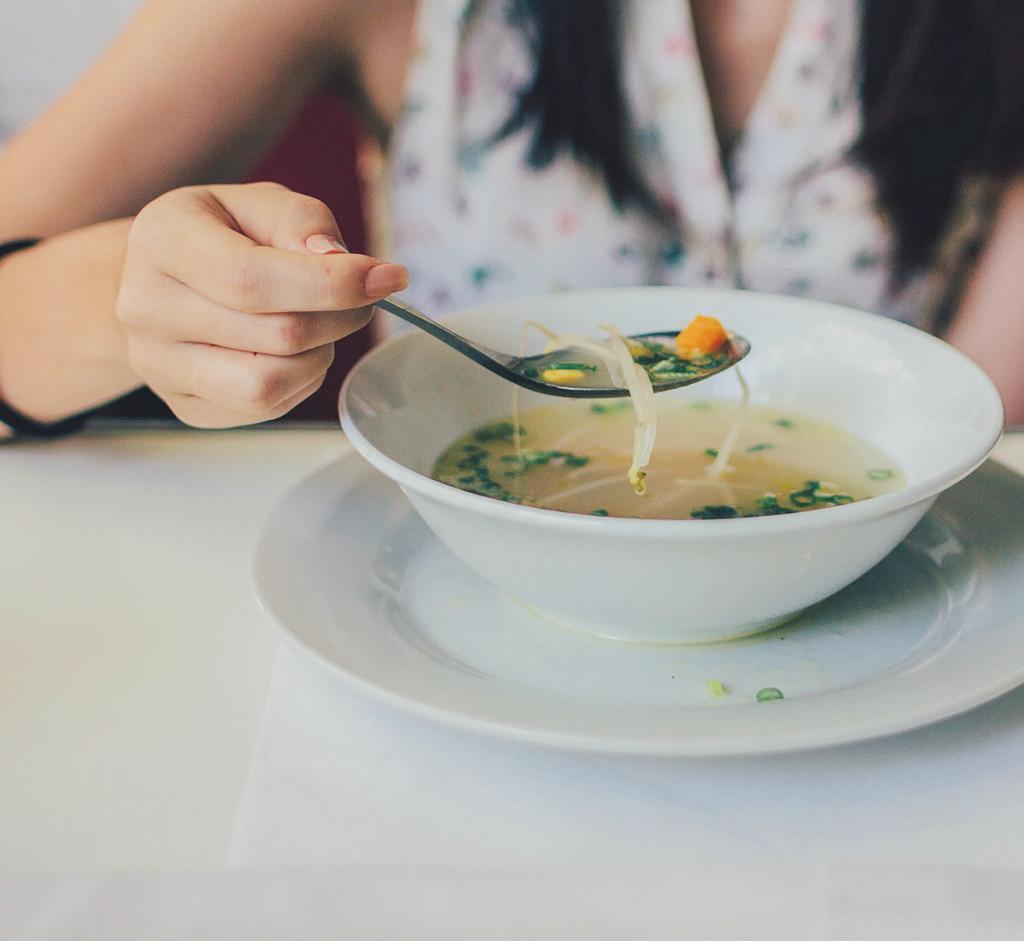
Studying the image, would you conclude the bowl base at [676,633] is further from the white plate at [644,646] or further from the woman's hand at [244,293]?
the woman's hand at [244,293]

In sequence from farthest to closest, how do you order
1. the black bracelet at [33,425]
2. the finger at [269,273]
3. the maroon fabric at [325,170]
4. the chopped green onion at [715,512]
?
the maroon fabric at [325,170] < the black bracelet at [33,425] < the chopped green onion at [715,512] < the finger at [269,273]

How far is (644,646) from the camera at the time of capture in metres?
0.70

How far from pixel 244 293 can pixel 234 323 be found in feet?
0.15

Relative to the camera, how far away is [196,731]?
64 cm

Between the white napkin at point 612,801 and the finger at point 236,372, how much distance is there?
210 millimetres

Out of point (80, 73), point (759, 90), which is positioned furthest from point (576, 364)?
point (80, 73)

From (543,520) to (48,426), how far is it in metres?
0.69

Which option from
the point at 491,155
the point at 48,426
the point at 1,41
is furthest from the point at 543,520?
the point at 1,41

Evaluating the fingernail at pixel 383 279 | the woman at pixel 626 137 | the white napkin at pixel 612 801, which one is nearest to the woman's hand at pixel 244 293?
the fingernail at pixel 383 279

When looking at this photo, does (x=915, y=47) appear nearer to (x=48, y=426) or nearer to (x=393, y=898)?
(x=48, y=426)

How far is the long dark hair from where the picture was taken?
138cm

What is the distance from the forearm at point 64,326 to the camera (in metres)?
1.00

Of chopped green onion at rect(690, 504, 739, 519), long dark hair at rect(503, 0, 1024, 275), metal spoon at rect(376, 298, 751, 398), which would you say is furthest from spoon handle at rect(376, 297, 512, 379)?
long dark hair at rect(503, 0, 1024, 275)

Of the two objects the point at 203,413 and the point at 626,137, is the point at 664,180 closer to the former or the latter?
the point at 626,137
